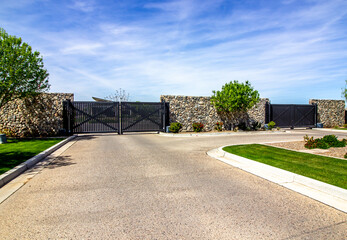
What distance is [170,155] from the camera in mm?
8852

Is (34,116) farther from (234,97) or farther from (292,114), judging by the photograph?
(292,114)

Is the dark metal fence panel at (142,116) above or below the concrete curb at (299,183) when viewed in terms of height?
above

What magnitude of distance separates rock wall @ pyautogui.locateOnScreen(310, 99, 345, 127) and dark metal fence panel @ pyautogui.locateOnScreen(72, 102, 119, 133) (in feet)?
72.0

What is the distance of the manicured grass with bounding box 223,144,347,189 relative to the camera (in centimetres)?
530

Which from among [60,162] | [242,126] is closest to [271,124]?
[242,126]

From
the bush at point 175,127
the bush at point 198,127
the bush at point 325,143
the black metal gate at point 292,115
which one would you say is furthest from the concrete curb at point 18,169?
Answer: the black metal gate at point 292,115

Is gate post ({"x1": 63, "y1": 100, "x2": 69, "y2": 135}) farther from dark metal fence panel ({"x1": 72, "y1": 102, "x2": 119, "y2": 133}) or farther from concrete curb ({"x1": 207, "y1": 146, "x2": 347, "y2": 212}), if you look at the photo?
concrete curb ({"x1": 207, "y1": 146, "x2": 347, "y2": 212})

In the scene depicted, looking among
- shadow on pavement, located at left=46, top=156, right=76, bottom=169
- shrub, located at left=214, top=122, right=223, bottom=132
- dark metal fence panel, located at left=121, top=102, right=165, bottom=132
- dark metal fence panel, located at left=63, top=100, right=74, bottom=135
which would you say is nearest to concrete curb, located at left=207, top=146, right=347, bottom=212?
shadow on pavement, located at left=46, top=156, right=76, bottom=169

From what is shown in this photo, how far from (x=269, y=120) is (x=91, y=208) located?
20.8 meters

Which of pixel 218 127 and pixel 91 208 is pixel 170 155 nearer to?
pixel 91 208

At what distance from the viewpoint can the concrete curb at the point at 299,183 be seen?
4.26 metres

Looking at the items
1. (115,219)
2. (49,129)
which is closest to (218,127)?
(49,129)

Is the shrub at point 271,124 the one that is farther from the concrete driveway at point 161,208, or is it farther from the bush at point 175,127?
the concrete driveway at point 161,208

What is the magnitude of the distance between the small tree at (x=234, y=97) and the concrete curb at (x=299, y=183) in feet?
36.2
